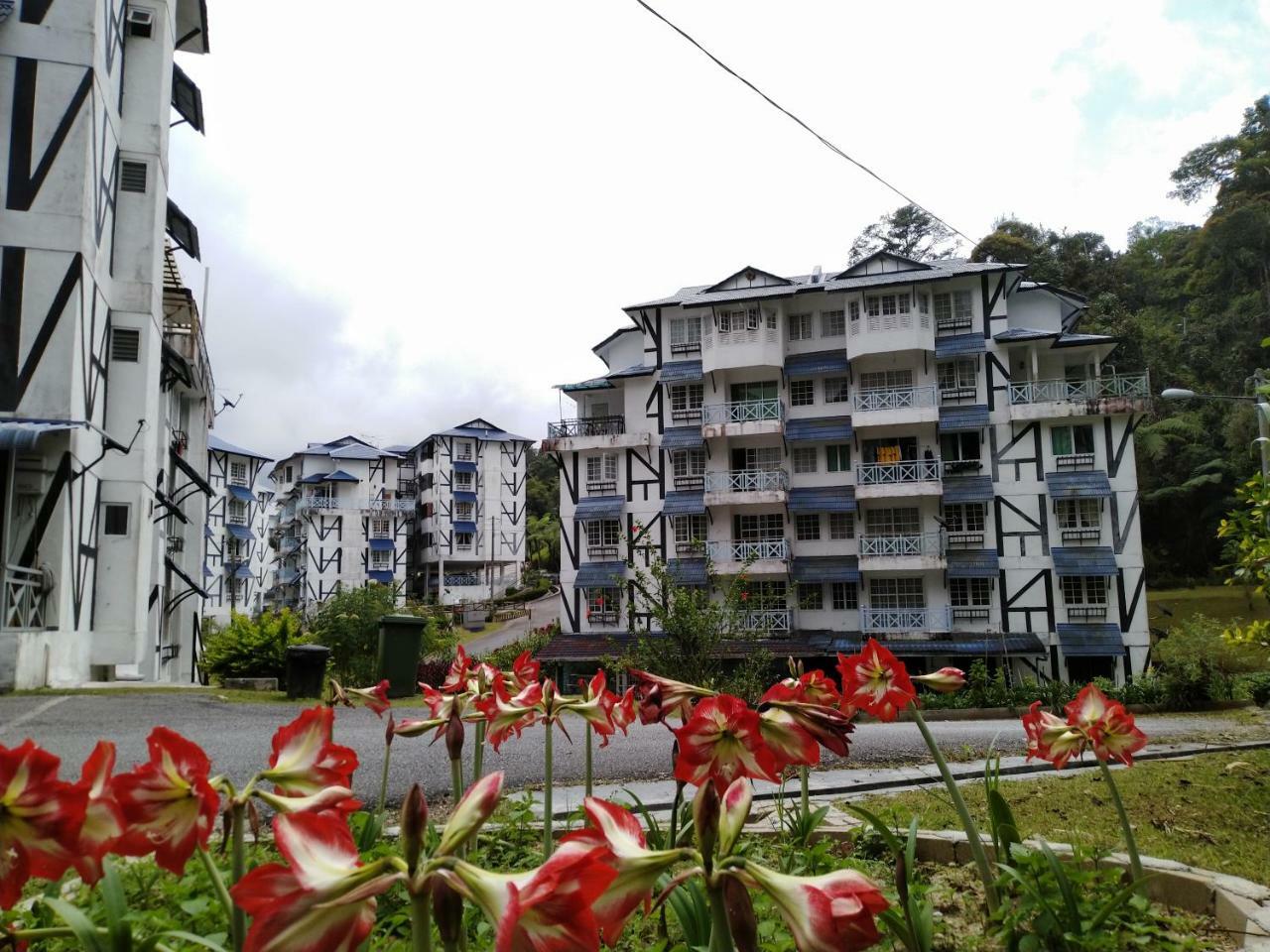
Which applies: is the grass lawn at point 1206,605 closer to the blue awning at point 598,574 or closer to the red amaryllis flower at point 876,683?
the blue awning at point 598,574

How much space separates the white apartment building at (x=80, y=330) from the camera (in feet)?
49.4

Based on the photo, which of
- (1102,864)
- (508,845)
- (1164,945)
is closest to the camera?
(1164,945)

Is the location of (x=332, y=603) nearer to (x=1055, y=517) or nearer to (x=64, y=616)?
(x=64, y=616)

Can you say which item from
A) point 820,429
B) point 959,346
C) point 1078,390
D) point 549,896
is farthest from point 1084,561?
point 549,896

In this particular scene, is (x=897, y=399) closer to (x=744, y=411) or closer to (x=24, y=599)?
(x=744, y=411)

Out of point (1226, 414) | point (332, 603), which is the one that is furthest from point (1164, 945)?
point (1226, 414)

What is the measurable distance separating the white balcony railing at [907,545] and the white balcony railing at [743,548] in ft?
9.14

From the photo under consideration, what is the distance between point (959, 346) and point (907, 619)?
9.04m

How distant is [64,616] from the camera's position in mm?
15547

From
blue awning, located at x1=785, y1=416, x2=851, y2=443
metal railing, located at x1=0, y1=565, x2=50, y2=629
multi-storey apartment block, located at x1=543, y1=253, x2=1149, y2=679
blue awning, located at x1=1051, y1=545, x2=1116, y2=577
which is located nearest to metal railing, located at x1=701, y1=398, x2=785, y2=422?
multi-storey apartment block, located at x1=543, y1=253, x2=1149, y2=679

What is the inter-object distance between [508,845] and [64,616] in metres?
15.2

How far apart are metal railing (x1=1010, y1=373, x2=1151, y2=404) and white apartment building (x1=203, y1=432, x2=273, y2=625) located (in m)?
47.4

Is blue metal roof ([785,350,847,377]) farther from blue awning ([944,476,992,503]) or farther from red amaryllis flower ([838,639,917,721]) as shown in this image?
red amaryllis flower ([838,639,917,721])

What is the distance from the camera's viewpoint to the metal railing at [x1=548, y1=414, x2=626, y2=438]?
32.3 metres
